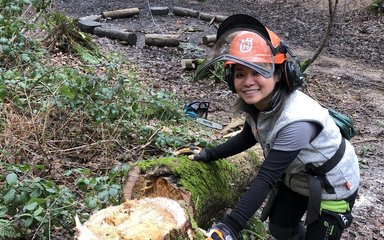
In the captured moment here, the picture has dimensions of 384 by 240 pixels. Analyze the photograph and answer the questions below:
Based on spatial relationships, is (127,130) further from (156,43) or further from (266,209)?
(156,43)

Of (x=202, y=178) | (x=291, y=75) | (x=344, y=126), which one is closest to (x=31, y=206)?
(x=202, y=178)

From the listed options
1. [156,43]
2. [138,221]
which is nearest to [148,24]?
[156,43]

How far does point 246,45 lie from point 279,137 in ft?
1.75

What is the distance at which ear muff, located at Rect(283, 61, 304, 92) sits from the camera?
96.5 inches

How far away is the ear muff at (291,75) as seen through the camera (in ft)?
8.04

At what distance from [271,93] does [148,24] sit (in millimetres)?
10594

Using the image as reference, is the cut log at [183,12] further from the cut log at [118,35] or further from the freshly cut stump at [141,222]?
the freshly cut stump at [141,222]

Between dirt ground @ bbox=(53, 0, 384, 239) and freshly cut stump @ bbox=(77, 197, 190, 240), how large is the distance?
2.28 m

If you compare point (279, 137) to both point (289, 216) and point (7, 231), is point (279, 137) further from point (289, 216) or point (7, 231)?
point (7, 231)

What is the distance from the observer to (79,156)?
3756 millimetres

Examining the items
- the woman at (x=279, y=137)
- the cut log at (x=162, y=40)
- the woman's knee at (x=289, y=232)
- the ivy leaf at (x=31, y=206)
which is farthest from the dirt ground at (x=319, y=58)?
the ivy leaf at (x=31, y=206)

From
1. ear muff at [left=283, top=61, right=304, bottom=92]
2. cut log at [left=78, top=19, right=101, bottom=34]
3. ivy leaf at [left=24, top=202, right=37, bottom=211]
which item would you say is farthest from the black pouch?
cut log at [left=78, top=19, right=101, bottom=34]

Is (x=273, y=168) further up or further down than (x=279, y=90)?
further down

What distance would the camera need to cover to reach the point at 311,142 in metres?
2.50
